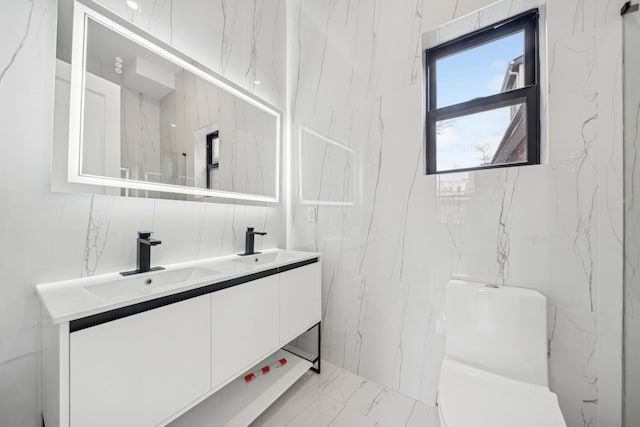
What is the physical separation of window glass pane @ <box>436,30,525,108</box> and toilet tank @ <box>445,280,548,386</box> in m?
1.14

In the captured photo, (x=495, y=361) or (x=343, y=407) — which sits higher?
(x=495, y=361)

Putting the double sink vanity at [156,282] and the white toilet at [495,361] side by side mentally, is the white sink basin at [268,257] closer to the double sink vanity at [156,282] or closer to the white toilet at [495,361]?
the double sink vanity at [156,282]

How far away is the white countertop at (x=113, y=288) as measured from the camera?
2.45 feet

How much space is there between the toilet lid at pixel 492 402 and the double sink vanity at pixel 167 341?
907 millimetres

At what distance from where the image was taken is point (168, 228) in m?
1.36

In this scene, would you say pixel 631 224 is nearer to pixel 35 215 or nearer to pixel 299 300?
pixel 299 300

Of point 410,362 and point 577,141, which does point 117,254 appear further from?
point 577,141

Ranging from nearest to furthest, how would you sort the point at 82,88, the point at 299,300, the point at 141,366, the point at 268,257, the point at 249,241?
the point at 141,366 < the point at 82,88 < the point at 299,300 < the point at 249,241 < the point at 268,257

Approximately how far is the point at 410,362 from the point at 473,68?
190cm

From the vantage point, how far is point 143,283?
3.77 ft

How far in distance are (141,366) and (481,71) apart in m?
2.24

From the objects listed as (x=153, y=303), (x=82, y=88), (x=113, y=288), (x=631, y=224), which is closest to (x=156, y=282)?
(x=113, y=288)

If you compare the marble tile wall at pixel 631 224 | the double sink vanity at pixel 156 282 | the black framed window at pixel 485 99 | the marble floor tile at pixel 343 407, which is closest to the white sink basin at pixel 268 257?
the double sink vanity at pixel 156 282

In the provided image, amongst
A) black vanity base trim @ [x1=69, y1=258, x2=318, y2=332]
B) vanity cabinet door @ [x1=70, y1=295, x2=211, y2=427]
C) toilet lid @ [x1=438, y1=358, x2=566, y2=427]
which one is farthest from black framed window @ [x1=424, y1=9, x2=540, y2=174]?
vanity cabinet door @ [x1=70, y1=295, x2=211, y2=427]
